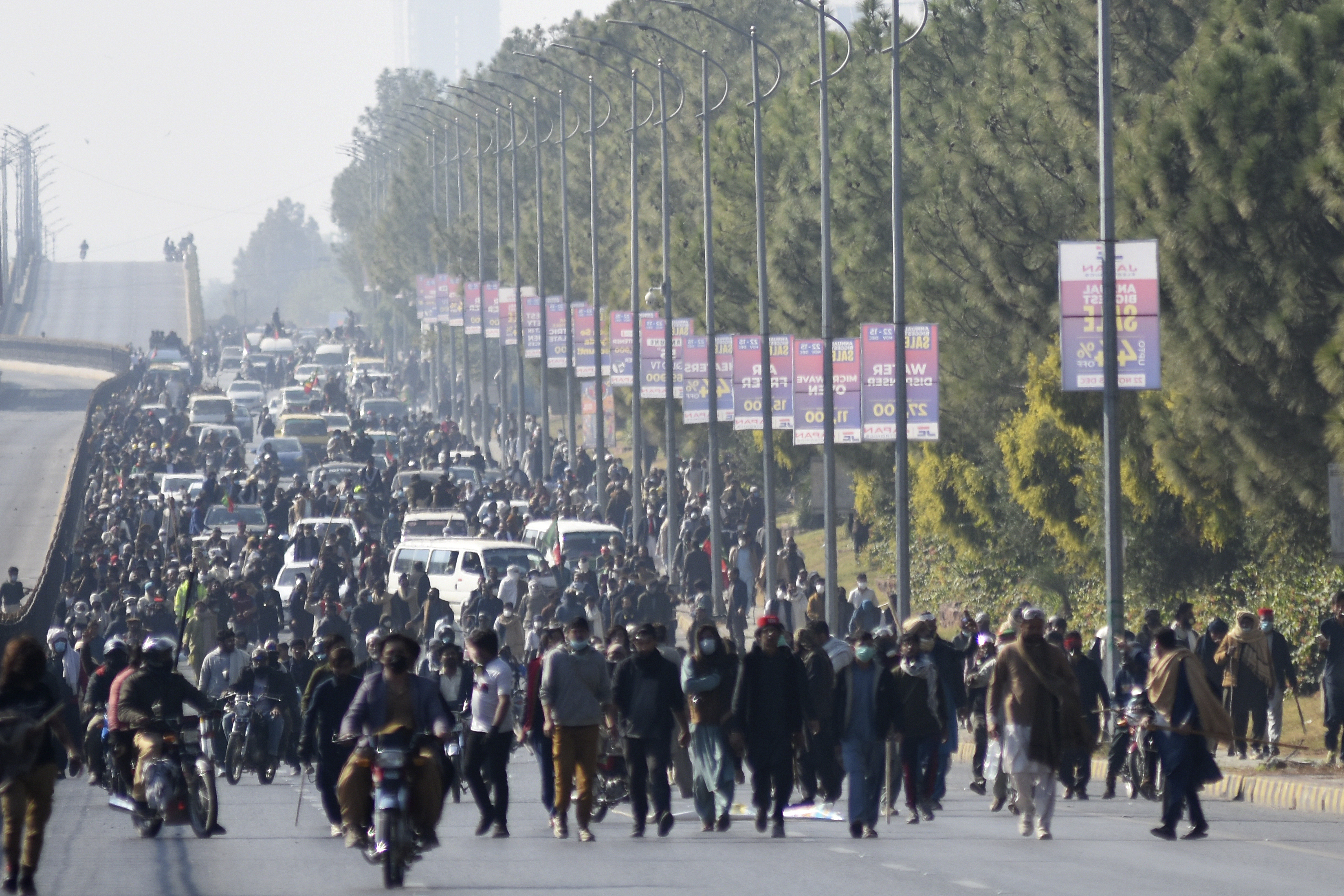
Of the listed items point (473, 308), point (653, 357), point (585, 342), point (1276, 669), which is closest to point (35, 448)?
point (473, 308)

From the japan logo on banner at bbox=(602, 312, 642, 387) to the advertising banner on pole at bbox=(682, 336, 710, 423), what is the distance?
6.29m

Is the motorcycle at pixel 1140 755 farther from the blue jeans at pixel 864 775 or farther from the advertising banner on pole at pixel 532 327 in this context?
the advertising banner on pole at pixel 532 327

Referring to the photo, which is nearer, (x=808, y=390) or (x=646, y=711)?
(x=646, y=711)

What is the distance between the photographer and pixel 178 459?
2517 inches

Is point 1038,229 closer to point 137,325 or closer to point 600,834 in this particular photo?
point 600,834

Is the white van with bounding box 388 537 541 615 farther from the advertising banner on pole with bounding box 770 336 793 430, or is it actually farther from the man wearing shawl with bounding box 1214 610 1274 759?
the man wearing shawl with bounding box 1214 610 1274 759

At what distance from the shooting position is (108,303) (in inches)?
6147

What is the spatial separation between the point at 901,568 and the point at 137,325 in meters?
118

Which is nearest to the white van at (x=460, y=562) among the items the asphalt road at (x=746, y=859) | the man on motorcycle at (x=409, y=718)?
the asphalt road at (x=746, y=859)

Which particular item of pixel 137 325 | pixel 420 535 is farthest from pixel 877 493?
pixel 137 325

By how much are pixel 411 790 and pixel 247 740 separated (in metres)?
9.38

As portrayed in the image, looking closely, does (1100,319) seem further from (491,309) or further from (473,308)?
(491,309)

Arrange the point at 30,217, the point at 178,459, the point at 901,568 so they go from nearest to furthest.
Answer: the point at 901,568 → the point at 178,459 → the point at 30,217

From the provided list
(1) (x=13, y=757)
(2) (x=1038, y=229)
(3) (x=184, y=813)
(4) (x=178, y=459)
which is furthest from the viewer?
(4) (x=178, y=459)
